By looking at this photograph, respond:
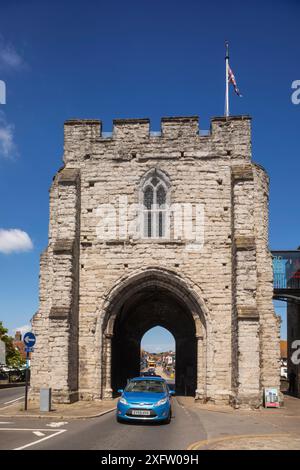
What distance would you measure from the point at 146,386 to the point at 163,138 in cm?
1037

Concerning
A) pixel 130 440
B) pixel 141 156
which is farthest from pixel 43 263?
pixel 130 440

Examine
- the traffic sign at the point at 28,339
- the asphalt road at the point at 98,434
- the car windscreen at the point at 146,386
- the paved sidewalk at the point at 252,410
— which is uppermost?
the traffic sign at the point at 28,339

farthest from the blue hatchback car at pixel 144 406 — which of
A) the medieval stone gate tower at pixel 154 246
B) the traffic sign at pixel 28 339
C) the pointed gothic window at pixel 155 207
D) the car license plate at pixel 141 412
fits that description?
the pointed gothic window at pixel 155 207

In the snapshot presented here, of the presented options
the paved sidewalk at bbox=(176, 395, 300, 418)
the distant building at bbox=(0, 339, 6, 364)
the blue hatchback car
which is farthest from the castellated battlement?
the distant building at bbox=(0, 339, 6, 364)

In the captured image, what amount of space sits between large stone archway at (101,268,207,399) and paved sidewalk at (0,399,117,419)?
1.66 m

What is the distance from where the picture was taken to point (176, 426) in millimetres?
12023

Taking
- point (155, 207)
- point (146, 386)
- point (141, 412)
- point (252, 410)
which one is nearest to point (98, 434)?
point (141, 412)

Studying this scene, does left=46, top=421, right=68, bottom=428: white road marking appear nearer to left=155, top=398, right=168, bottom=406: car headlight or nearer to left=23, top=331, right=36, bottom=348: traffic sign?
left=155, top=398, right=168, bottom=406: car headlight

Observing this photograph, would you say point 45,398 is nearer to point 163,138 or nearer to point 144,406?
point 144,406

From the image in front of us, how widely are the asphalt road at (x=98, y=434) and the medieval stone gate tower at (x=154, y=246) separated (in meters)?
5.47

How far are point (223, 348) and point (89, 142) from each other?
31.4ft

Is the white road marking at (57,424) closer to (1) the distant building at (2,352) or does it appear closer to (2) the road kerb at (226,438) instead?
(2) the road kerb at (226,438)

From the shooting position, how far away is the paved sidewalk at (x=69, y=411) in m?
13.8
